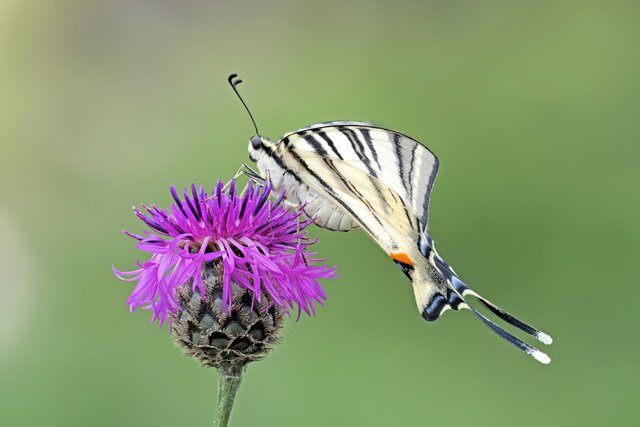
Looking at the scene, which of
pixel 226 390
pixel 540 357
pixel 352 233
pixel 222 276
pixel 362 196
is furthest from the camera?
pixel 352 233

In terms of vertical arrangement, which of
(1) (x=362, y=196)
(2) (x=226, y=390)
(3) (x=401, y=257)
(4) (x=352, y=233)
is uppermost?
(4) (x=352, y=233)

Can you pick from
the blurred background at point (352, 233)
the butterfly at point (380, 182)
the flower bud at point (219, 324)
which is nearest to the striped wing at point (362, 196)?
the butterfly at point (380, 182)

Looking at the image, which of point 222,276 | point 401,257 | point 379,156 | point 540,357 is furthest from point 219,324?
point 540,357

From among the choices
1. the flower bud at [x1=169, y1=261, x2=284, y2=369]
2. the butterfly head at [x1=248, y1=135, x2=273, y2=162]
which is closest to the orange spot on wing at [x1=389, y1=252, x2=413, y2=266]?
the flower bud at [x1=169, y1=261, x2=284, y2=369]

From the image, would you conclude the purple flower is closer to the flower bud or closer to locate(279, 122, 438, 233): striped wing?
the flower bud

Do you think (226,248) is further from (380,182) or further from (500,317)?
(500,317)

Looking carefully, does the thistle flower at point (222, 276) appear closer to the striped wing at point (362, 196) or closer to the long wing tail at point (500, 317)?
the striped wing at point (362, 196)
